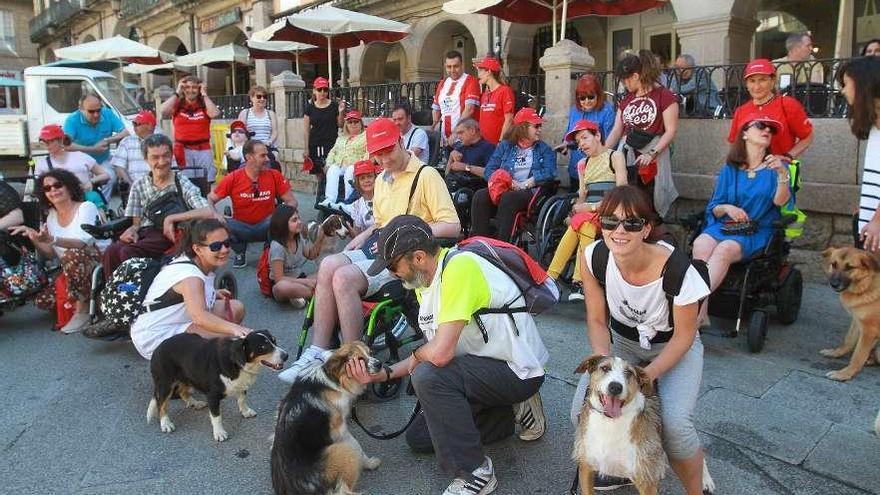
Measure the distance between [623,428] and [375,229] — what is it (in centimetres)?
255

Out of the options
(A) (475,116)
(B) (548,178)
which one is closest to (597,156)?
(B) (548,178)

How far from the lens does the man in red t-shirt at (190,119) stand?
8617 millimetres

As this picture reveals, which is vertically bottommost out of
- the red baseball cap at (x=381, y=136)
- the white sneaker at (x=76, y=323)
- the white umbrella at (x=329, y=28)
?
the white sneaker at (x=76, y=323)

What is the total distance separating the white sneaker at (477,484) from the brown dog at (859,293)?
2.46 meters

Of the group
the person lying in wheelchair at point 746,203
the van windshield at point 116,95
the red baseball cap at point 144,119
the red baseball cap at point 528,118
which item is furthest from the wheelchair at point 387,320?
the van windshield at point 116,95

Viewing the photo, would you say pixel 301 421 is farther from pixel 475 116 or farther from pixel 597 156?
pixel 475 116

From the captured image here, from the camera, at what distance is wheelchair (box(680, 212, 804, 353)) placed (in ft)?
14.9

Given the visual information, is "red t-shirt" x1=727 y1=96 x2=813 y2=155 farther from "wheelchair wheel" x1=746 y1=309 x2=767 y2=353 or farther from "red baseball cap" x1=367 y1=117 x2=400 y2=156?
"red baseball cap" x1=367 y1=117 x2=400 y2=156

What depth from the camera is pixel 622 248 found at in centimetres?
275

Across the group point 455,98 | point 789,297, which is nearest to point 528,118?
point 455,98

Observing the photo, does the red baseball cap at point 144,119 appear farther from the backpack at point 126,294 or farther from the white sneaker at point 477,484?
the white sneaker at point 477,484

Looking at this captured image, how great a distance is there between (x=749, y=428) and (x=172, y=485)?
2964 mm

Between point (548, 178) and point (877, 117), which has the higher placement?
point (877, 117)

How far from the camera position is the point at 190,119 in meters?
8.71
